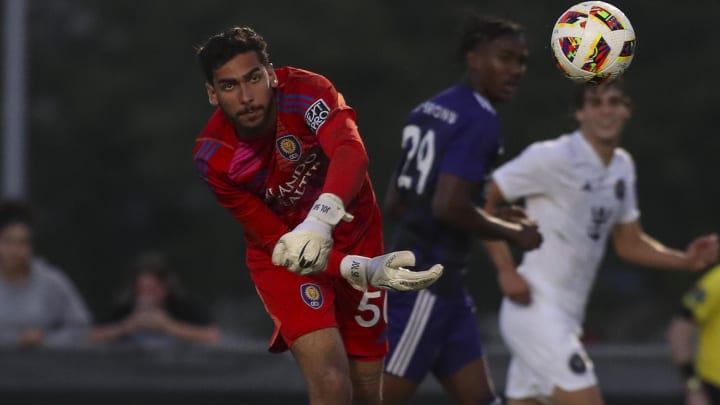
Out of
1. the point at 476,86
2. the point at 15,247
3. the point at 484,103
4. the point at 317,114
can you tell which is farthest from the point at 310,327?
the point at 15,247

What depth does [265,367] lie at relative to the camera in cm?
979

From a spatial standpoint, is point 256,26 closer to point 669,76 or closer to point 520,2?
Result: point 520,2

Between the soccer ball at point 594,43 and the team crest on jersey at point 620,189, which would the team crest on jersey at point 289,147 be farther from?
the team crest on jersey at point 620,189

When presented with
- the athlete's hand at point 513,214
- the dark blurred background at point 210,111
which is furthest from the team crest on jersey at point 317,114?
the dark blurred background at point 210,111

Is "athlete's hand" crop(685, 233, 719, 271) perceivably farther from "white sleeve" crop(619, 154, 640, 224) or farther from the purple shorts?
the purple shorts

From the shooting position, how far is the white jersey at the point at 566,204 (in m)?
7.55

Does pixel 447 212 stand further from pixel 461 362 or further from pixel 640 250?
pixel 640 250

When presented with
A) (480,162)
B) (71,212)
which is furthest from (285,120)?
(71,212)

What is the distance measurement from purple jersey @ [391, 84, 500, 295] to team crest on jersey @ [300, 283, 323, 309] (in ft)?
3.56

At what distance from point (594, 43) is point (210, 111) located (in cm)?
1376

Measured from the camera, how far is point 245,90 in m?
5.75

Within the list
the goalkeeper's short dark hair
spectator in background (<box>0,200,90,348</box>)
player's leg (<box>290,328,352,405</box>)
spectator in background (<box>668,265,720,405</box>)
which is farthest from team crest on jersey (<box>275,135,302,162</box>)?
spectator in background (<box>0,200,90,348</box>)

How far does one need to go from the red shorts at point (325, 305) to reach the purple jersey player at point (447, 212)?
67cm

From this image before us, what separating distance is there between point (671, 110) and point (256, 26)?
17.6 ft
